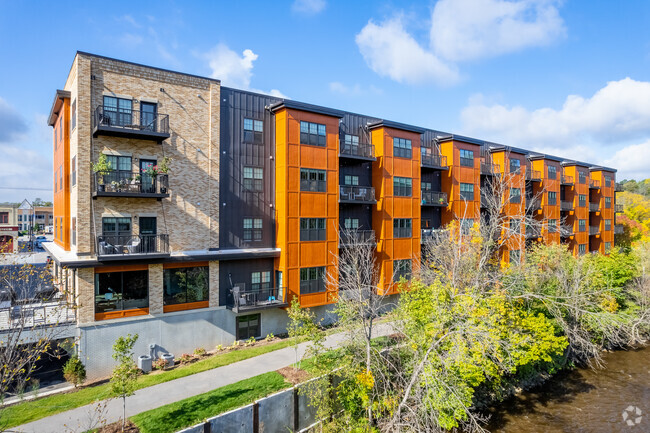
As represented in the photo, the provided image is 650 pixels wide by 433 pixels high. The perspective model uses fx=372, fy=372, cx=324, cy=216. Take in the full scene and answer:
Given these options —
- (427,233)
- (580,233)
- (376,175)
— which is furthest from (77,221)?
(580,233)

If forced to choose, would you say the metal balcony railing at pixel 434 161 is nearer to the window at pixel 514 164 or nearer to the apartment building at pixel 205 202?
the apartment building at pixel 205 202

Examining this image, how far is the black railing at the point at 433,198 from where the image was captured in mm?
30891

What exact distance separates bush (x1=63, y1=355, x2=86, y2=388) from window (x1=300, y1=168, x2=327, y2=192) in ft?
47.3

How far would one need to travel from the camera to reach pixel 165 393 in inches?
580

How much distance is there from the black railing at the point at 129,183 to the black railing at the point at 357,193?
11670 mm

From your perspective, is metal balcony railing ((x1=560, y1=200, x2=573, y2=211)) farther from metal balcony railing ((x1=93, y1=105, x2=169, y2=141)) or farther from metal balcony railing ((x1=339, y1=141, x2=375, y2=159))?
metal balcony railing ((x1=93, y1=105, x2=169, y2=141))

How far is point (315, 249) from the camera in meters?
24.0

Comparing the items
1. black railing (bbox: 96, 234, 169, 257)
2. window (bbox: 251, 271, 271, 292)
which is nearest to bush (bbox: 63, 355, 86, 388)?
black railing (bbox: 96, 234, 169, 257)

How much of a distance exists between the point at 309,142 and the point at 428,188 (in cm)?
1370

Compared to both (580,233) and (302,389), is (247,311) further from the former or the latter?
(580,233)

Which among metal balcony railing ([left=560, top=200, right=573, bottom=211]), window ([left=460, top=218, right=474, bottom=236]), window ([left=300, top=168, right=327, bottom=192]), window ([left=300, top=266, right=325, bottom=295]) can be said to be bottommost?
window ([left=300, top=266, right=325, bottom=295])

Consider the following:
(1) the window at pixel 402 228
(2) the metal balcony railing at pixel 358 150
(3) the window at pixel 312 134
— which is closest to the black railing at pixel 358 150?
(2) the metal balcony railing at pixel 358 150

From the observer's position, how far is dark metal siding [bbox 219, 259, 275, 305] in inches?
859

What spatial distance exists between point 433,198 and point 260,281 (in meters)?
16.4
